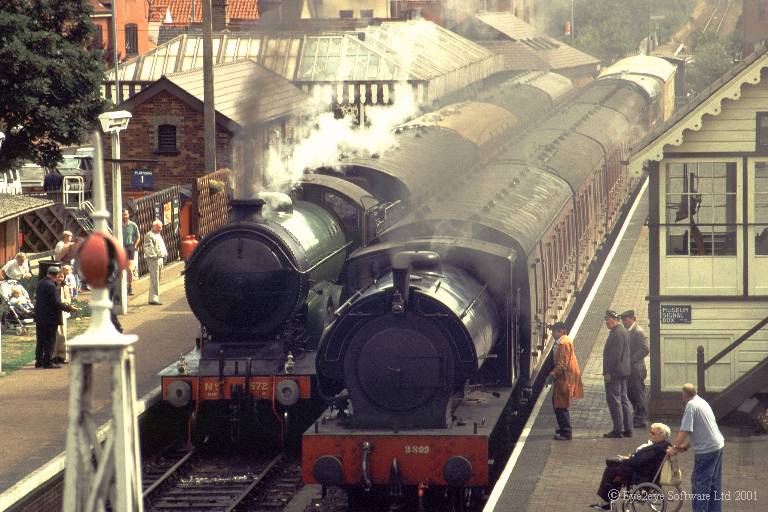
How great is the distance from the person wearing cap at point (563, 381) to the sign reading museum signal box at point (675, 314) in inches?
71.7

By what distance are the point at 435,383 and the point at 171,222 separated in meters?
18.2

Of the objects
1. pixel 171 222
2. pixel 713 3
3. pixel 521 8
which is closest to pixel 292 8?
pixel 171 222

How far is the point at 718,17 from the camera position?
84.3m

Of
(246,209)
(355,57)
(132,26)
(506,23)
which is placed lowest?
(246,209)

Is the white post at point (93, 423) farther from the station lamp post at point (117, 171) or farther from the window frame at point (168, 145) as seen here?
the window frame at point (168, 145)

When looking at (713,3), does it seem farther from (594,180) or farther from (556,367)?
(556,367)

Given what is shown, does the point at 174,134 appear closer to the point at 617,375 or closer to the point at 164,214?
the point at 164,214

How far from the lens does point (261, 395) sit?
16.0 metres

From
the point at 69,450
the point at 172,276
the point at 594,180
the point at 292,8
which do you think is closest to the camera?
the point at 69,450

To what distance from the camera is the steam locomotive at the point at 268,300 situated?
15.9 metres

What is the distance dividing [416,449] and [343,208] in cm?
547

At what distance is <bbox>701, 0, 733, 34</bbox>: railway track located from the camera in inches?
3091

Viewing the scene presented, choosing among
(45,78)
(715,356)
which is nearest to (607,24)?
(45,78)

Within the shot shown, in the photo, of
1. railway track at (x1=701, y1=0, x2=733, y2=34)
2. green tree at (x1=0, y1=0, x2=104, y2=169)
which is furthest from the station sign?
railway track at (x1=701, y1=0, x2=733, y2=34)
